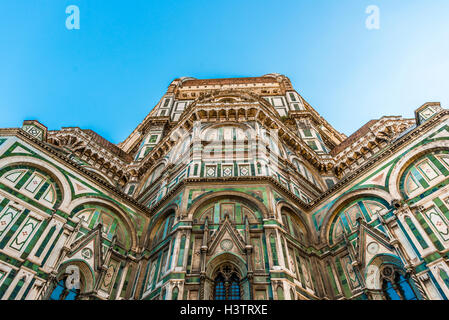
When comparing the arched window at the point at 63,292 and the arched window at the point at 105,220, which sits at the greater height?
the arched window at the point at 105,220

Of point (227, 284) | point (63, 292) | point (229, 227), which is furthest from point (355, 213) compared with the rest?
point (63, 292)

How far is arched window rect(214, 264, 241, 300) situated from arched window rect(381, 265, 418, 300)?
6516mm

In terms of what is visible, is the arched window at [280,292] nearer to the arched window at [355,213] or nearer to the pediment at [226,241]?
the pediment at [226,241]

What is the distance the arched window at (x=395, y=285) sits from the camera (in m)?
12.9

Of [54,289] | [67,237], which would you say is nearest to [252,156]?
[67,237]

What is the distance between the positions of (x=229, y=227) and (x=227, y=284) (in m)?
2.67

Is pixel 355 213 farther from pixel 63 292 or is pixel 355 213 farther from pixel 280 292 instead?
pixel 63 292

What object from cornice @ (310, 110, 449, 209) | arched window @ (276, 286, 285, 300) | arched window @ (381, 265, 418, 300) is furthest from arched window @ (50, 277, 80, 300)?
arched window @ (381, 265, 418, 300)

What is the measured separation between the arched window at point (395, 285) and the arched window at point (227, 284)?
652 centimetres

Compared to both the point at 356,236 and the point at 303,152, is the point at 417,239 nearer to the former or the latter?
the point at 356,236

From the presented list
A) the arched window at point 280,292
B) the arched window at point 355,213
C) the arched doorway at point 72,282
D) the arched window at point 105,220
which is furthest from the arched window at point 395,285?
the arched doorway at point 72,282

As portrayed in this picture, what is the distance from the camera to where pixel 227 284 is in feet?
43.1

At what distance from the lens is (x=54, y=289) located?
44.1 feet

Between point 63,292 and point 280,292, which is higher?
point 63,292
